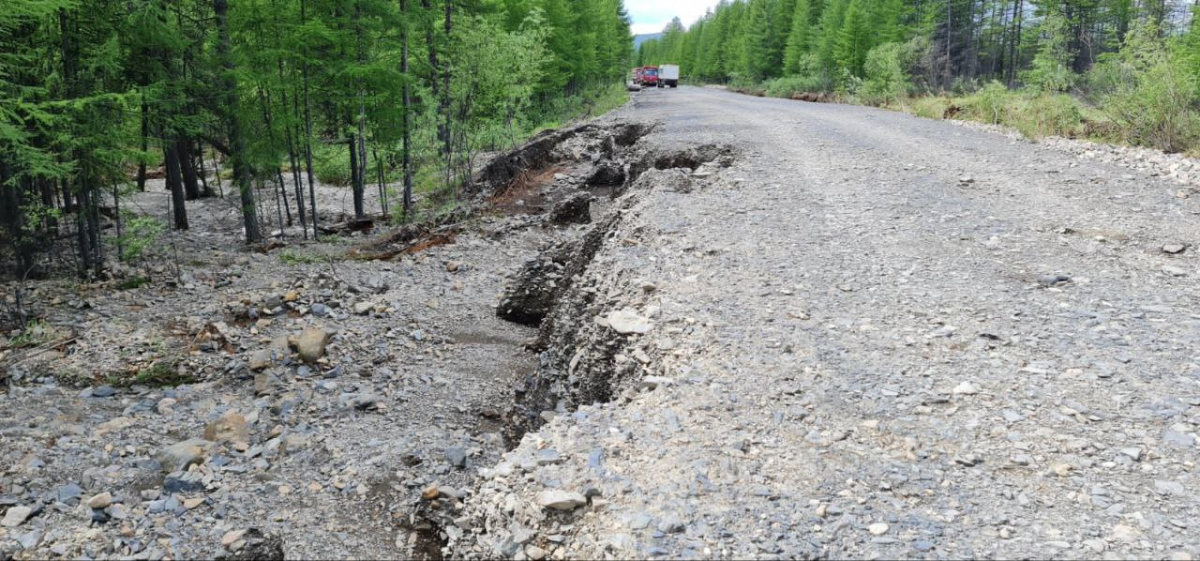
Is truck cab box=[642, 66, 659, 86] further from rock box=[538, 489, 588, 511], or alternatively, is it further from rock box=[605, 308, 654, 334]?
rock box=[538, 489, 588, 511]

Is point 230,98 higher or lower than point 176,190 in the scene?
higher

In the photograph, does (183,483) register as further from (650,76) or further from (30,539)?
(650,76)

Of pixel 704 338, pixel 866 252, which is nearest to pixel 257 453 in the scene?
pixel 704 338

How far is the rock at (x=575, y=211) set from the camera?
14.1 meters

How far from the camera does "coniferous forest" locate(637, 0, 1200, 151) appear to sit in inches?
439

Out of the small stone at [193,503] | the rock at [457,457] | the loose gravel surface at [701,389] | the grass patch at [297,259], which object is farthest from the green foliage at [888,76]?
the small stone at [193,503]

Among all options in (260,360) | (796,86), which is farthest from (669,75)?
(260,360)

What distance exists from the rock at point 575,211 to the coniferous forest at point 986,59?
889 centimetres

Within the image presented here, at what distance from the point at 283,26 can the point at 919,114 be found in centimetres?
1656

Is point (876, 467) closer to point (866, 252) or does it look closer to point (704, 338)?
point (704, 338)

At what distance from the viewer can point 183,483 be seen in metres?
5.64

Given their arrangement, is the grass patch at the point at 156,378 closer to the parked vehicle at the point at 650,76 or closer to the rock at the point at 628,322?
the rock at the point at 628,322

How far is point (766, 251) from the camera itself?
6.83 metres

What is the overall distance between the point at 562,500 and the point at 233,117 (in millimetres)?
14036
